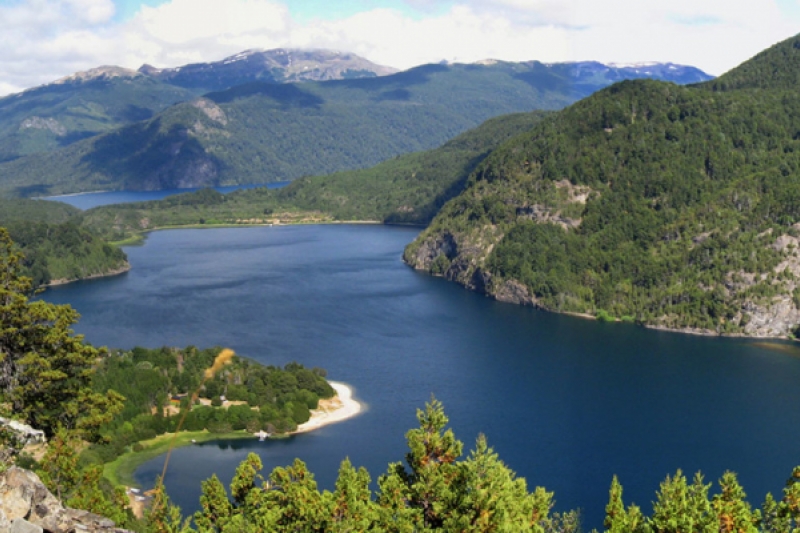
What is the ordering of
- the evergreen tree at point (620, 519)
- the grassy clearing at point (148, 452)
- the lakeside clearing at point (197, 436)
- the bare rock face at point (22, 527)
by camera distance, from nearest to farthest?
the bare rock face at point (22, 527)
the evergreen tree at point (620, 519)
the grassy clearing at point (148, 452)
the lakeside clearing at point (197, 436)

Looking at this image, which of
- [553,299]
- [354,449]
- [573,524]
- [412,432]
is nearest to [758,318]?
[553,299]

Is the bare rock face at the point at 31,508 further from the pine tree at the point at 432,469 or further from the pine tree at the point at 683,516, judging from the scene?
the pine tree at the point at 683,516

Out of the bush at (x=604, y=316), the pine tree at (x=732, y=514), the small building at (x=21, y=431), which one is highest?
the small building at (x=21, y=431)

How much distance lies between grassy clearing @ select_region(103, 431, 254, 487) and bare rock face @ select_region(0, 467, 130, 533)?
61.6m

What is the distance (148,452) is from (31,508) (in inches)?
3057

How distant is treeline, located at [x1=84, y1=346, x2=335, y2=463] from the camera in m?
118

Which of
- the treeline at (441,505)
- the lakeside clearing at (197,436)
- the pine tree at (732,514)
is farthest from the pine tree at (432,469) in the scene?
the lakeside clearing at (197,436)

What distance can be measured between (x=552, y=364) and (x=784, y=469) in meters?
50.2

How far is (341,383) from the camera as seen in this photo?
138250mm

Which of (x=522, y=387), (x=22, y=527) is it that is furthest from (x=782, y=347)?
(x=22, y=527)

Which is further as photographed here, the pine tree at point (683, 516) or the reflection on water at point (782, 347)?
the reflection on water at point (782, 347)

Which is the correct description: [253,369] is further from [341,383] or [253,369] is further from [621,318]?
[621,318]

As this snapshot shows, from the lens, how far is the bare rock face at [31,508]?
36.2 meters

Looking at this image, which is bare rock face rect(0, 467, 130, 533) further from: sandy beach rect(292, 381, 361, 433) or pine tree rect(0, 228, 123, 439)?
sandy beach rect(292, 381, 361, 433)
